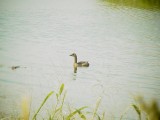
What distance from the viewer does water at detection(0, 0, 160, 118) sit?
9.80 metres

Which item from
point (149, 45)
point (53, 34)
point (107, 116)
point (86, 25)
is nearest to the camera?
point (107, 116)

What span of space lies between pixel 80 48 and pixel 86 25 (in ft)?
35.4

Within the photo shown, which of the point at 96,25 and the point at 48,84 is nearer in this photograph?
the point at 48,84

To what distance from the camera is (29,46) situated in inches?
693

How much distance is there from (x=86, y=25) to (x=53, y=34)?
6705 mm

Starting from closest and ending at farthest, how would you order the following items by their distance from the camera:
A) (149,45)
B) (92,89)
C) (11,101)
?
(11,101) → (92,89) → (149,45)

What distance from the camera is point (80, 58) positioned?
16.5 m

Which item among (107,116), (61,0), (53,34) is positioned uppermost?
(61,0)

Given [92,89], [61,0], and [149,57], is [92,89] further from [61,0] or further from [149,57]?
[61,0]

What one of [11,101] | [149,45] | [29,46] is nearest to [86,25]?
[149,45]

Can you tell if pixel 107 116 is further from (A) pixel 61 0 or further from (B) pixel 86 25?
(A) pixel 61 0

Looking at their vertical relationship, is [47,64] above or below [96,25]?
below

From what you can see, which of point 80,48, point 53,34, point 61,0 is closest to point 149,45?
point 80,48

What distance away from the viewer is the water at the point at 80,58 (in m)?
9.80
